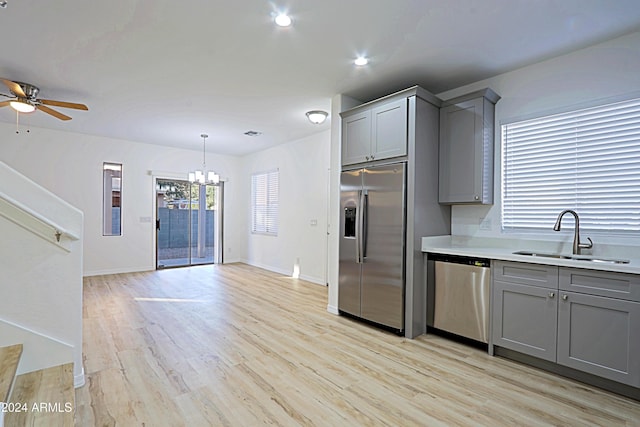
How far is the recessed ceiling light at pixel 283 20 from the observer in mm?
2475

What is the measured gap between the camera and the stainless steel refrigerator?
134 inches

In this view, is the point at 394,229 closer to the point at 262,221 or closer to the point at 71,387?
the point at 71,387

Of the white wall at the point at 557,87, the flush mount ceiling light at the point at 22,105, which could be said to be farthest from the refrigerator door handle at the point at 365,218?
the flush mount ceiling light at the point at 22,105

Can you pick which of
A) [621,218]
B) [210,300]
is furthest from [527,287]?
[210,300]

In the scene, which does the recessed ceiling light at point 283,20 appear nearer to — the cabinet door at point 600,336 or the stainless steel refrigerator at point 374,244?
the stainless steel refrigerator at point 374,244

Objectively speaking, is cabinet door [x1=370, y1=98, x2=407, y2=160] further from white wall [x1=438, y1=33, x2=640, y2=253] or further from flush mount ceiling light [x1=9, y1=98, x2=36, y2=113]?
flush mount ceiling light [x1=9, y1=98, x2=36, y2=113]

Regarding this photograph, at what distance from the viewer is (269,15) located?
248cm

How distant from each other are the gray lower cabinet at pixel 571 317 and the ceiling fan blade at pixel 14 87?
512cm

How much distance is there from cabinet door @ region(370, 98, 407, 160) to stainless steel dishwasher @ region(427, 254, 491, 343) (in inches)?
47.1

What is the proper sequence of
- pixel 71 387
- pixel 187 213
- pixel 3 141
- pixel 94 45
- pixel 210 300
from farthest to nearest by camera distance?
pixel 187 213
pixel 3 141
pixel 210 300
pixel 94 45
pixel 71 387

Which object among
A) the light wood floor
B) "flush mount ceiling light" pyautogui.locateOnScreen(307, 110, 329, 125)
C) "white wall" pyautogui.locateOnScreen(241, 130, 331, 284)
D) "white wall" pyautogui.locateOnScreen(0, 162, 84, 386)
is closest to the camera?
the light wood floor

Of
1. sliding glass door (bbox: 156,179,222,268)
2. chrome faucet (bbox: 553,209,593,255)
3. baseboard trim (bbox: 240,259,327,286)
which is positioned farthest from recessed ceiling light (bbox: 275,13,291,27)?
sliding glass door (bbox: 156,179,222,268)

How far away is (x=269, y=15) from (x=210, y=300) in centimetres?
373

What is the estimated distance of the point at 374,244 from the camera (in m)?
3.64
